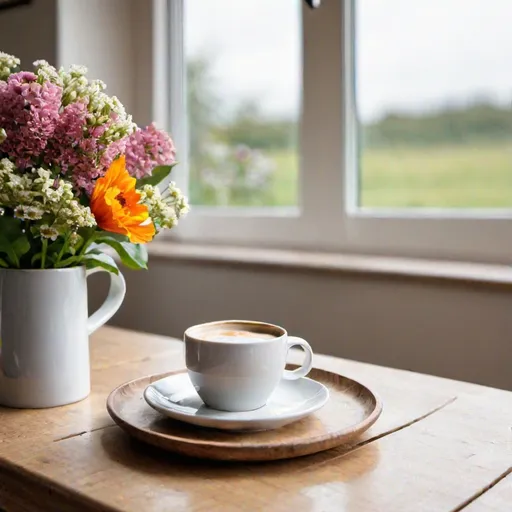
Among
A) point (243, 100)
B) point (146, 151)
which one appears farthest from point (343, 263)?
point (146, 151)

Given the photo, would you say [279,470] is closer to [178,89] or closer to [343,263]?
[343,263]

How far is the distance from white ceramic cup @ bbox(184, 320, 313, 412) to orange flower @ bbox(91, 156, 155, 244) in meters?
Result: 0.13

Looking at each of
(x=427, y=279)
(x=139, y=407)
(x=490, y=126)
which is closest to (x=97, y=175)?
(x=139, y=407)

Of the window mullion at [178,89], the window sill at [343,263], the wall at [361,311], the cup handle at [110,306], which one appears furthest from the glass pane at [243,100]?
the cup handle at [110,306]

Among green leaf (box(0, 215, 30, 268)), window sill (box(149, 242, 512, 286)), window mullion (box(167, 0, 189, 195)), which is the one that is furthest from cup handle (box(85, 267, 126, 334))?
window mullion (box(167, 0, 189, 195))

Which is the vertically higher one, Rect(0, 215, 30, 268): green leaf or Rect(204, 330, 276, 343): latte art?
Rect(0, 215, 30, 268): green leaf

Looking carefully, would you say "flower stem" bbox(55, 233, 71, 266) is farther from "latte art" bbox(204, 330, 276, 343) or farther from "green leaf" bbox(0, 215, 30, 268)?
"latte art" bbox(204, 330, 276, 343)

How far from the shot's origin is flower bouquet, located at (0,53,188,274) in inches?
31.3

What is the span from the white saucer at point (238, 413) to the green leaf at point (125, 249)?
0.15 metres

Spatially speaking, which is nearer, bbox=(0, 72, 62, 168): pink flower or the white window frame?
bbox=(0, 72, 62, 168): pink flower

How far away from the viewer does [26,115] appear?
0.80 meters

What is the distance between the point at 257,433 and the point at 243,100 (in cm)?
148

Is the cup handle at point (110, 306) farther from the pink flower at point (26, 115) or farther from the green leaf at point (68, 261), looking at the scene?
the pink flower at point (26, 115)

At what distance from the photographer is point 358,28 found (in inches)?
71.9
